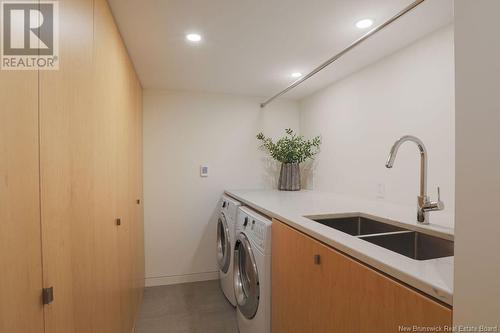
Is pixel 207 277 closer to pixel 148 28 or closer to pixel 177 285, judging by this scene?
pixel 177 285

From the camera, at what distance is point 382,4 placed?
1.32 metres

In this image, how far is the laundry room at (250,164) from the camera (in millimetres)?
531

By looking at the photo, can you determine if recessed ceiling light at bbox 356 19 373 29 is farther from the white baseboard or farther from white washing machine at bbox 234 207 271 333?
the white baseboard

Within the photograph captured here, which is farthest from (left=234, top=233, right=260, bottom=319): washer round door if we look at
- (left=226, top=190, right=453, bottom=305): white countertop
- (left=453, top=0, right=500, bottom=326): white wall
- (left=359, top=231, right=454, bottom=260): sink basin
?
(left=453, top=0, right=500, bottom=326): white wall

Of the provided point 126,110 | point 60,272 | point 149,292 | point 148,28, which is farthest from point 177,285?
point 148,28

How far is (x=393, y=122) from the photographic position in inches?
74.5

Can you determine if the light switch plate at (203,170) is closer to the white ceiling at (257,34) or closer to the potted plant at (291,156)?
the potted plant at (291,156)

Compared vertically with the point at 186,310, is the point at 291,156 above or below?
above

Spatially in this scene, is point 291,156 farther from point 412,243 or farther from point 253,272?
point 412,243

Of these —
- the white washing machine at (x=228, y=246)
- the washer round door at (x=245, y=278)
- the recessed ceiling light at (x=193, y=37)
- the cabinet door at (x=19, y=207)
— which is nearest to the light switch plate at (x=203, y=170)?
the white washing machine at (x=228, y=246)

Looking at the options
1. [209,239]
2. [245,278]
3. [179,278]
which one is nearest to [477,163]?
[245,278]

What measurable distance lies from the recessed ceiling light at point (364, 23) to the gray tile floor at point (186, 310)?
7.58 ft

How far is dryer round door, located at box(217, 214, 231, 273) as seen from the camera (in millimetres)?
2318

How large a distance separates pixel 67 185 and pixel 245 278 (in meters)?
1.50
